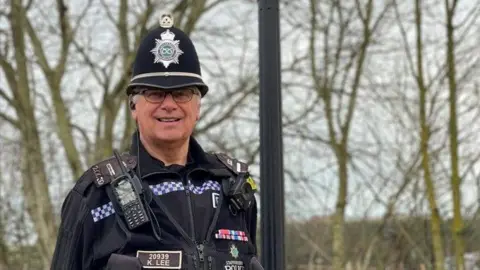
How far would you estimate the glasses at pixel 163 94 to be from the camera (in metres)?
2.30

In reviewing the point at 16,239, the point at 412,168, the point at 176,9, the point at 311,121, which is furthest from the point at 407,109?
the point at 16,239

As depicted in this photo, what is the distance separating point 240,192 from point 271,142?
1.42ft

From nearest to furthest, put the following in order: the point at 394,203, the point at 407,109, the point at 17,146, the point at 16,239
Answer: the point at 407,109
the point at 394,203
the point at 17,146
the point at 16,239

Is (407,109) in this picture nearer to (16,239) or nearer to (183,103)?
(183,103)

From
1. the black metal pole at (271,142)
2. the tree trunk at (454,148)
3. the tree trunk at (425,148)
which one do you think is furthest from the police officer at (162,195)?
the tree trunk at (425,148)

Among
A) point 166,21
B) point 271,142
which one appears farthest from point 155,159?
point 271,142

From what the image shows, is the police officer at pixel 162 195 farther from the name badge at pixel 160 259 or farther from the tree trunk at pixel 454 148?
the tree trunk at pixel 454 148

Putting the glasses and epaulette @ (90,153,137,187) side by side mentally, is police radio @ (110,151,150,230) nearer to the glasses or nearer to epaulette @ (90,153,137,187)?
epaulette @ (90,153,137,187)

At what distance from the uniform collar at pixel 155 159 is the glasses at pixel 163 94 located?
0.55 feet

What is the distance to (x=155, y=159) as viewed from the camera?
7.70 ft

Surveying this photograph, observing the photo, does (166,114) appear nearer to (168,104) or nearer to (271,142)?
(168,104)

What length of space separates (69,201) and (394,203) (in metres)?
7.48

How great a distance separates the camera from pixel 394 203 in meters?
9.30

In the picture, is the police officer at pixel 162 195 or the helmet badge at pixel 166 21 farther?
the helmet badge at pixel 166 21
